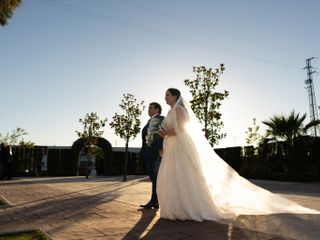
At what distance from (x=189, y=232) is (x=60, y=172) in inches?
846

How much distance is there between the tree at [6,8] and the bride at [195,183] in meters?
5.29

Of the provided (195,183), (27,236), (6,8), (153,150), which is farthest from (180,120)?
(6,8)

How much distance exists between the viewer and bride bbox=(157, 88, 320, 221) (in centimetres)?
525

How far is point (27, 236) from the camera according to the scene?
410 centimetres

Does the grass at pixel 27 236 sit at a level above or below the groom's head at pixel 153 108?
below

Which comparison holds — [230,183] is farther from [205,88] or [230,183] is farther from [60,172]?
[60,172]

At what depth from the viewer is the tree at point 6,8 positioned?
882 centimetres

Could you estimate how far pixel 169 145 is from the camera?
5.82 meters

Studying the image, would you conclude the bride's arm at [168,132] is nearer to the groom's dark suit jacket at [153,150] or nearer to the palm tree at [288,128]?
the groom's dark suit jacket at [153,150]

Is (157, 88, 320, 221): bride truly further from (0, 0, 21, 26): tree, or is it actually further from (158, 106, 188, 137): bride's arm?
(0, 0, 21, 26): tree

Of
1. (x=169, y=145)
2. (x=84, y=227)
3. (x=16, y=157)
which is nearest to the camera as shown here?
(x=84, y=227)

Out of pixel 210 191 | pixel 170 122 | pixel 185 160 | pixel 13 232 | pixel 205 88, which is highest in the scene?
pixel 205 88

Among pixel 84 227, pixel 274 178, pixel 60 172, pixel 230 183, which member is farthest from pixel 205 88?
pixel 84 227

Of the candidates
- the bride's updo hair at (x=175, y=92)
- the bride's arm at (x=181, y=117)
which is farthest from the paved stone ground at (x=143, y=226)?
the bride's updo hair at (x=175, y=92)
